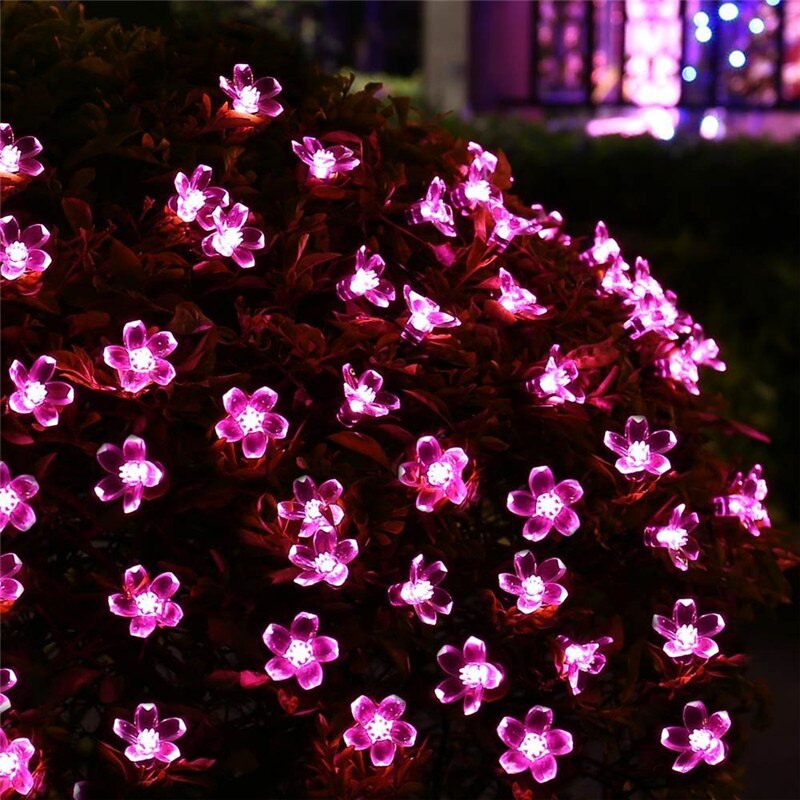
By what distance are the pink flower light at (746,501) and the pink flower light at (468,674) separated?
0.60m

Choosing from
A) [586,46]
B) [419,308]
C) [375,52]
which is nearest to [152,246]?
[419,308]

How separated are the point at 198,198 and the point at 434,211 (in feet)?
1.38

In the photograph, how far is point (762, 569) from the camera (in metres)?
2.35

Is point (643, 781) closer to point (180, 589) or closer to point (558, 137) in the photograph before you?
point (180, 589)

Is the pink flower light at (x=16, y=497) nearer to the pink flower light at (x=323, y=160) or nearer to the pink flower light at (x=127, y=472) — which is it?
the pink flower light at (x=127, y=472)

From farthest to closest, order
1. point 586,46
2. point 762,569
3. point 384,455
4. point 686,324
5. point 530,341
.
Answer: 1. point 586,46
2. point 686,324
3. point 762,569
4. point 530,341
5. point 384,455

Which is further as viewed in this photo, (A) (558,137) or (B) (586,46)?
(B) (586,46)

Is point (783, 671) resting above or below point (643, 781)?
below

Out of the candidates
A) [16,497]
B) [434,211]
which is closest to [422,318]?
[434,211]

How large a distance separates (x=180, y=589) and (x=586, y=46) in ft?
40.8

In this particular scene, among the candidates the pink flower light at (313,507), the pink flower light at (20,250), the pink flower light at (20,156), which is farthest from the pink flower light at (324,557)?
the pink flower light at (20,156)

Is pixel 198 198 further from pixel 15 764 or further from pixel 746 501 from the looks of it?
pixel 746 501

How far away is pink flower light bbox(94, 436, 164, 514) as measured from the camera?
6.16ft

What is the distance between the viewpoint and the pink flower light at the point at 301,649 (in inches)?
74.5
